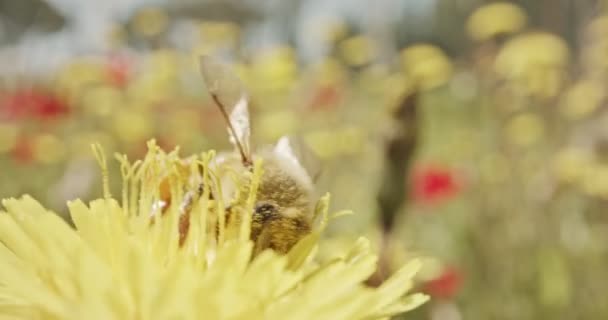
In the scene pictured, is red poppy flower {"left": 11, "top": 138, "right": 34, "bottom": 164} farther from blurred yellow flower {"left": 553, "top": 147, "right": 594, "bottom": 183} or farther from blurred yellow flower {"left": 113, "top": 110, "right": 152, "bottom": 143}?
blurred yellow flower {"left": 553, "top": 147, "right": 594, "bottom": 183}

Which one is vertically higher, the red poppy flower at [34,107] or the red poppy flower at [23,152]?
the red poppy flower at [34,107]

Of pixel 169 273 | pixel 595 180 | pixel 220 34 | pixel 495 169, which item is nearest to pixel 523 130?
pixel 495 169

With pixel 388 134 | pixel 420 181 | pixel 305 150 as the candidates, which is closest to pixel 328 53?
pixel 420 181

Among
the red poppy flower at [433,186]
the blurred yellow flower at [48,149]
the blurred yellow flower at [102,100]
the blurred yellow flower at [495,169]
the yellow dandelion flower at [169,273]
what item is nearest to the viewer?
the yellow dandelion flower at [169,273]

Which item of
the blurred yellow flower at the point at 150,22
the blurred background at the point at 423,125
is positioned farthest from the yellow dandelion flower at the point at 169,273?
the blurred yellow flower at the point at 150,22

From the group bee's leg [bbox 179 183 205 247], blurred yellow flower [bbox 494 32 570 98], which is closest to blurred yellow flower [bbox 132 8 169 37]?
blurred yellow flower [bbox 494 32 570 98]

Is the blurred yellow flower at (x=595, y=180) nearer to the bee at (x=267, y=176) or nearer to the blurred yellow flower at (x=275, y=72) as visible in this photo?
the blurred yellow flower at (x=275, y=72)

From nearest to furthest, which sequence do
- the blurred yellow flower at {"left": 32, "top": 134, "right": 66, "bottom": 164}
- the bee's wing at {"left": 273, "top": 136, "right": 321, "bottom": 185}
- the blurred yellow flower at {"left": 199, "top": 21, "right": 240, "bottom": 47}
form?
1. the bee's wing at {"left": 273, "top": 136, "right": 321, "bottom": 185}
2. the blurred yellow flower at {"left": 32, "top": 134, "right": 66, "bottom": 164}
3. the blurred yellow flower at {"left": 199, "top": 21, "right": 240, "bottom": 47}

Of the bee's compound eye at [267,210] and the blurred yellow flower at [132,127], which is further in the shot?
the blurred yellow flower at [132,127]
